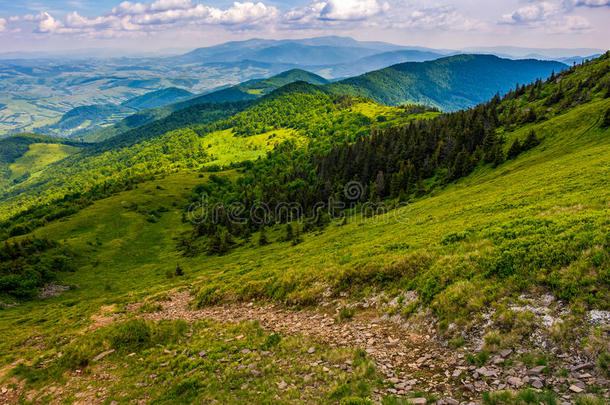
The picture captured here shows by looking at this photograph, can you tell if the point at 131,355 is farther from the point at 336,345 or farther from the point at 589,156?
the point at 589,156

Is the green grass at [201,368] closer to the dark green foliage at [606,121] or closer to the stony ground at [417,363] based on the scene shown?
the stony ground at [417,363]

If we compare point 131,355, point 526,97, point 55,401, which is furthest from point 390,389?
point 526,97

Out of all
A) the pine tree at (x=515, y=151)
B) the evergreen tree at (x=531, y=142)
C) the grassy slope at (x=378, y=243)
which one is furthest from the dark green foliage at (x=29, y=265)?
the evergreen tree at (x=531, y=142)

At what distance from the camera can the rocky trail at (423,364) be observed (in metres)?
9.48

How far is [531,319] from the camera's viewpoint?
11781mm

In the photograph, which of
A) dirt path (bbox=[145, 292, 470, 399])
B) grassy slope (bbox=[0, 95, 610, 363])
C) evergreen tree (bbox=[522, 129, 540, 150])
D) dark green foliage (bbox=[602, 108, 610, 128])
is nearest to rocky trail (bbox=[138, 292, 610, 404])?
dirt path (bbox=[145, 292, 470, 399])

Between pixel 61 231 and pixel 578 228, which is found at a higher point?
pixel 578 228

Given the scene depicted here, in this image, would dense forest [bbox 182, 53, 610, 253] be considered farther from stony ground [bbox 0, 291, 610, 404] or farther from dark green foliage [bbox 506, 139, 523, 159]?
stony ground [bbox 0, 291, 610, 404]

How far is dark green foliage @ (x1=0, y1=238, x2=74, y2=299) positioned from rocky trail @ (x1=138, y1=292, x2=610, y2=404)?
64.6m

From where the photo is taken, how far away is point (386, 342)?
14938 mm

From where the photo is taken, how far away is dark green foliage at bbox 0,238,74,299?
55281mm

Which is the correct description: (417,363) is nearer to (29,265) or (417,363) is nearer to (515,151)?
(515,151)

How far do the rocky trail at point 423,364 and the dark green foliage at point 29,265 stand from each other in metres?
64.6

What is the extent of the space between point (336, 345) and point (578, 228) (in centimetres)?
1551
